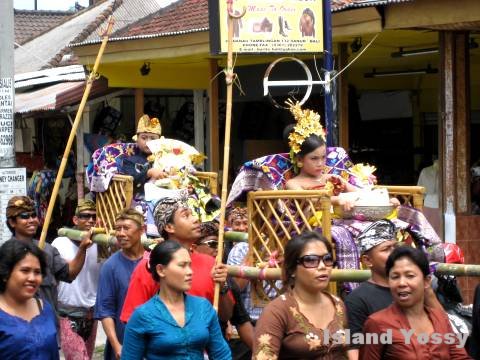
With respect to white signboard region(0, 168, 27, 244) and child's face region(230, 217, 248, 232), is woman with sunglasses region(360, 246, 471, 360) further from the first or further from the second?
Result: white signboard region(0, 168, 27, 244)

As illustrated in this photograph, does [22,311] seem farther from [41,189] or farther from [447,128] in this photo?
[41,189]

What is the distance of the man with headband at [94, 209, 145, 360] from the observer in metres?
7.36

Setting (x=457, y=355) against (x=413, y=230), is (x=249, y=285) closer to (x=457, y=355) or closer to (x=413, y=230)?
(x=413, y=230)

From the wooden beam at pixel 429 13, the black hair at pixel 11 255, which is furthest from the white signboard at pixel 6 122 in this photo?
the black hair at pixel 11 255

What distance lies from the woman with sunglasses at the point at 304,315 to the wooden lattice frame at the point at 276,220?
133cm

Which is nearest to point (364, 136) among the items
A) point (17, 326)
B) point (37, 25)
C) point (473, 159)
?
point (473, 159)

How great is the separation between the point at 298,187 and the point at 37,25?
886 inches

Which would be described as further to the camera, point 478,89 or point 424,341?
point 478,89

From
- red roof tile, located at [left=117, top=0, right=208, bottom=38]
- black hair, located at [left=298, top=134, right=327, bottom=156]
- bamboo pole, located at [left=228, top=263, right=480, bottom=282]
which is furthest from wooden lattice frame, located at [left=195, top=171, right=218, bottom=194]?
red roof tile, located at [left=117, top=0, right=208, bottom=38]

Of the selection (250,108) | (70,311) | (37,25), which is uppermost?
(37,25)

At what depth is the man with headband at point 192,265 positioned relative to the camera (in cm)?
641

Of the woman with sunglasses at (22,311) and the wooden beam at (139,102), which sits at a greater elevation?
the wooden beam at (139,102)

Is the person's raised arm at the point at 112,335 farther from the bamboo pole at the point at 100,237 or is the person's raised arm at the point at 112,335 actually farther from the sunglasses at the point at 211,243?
the sunglasses at the point at 211,243

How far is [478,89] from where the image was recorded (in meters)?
15.3
